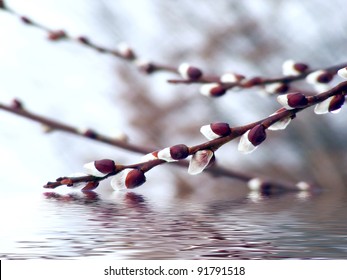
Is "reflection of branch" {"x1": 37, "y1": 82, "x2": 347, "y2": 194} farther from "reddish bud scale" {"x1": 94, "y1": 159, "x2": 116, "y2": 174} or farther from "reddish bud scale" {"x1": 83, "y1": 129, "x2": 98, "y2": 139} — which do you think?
"reddish bud scale" {"x1": 83, "y1": 129, "x2": 98, "y2": 139}

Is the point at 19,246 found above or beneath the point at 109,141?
beneath

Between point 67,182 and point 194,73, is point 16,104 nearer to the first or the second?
point 194,73

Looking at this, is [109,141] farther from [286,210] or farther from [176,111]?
[176,111]

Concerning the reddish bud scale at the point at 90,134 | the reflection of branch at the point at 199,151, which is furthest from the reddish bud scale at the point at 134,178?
the reddish bud scale at the point at 90,134

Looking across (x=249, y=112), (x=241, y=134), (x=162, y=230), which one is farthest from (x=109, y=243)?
(x=249, y=112)

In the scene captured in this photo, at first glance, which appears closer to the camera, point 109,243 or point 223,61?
point 109,243

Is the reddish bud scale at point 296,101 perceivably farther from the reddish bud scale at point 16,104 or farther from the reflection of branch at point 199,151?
the reddish bud scale at point 16,104

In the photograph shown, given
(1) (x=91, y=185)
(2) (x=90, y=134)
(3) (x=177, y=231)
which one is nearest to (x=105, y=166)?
(1) (x=91, y=185)

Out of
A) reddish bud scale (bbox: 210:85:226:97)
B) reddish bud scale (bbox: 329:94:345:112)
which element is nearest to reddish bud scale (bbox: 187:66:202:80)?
reddish bud scale (bbox: 210:85:226:97)
